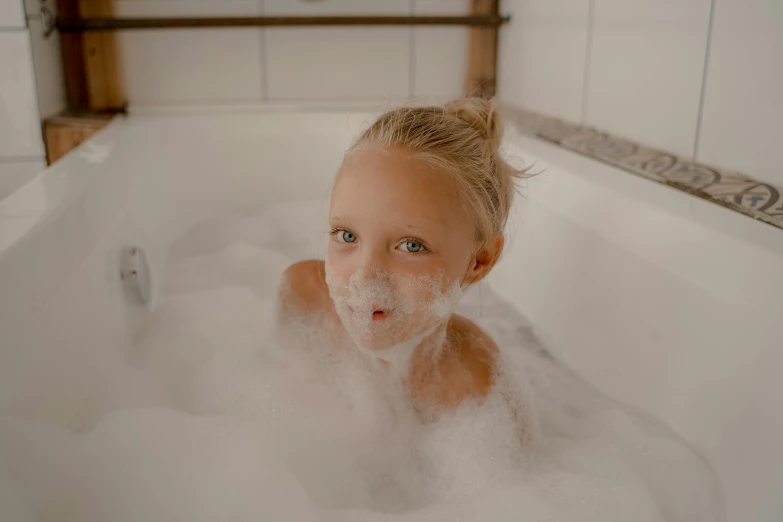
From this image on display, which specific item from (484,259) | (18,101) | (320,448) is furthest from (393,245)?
(18,101)

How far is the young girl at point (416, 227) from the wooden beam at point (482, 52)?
4.66 ft

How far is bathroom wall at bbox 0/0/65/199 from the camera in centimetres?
176

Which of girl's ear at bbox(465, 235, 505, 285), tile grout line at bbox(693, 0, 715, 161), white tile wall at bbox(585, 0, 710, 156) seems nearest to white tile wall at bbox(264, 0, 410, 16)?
white tile wall at bbox(585, 0, 710, 156)

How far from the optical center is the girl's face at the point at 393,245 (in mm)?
791

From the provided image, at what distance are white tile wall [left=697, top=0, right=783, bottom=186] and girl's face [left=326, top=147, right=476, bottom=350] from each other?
56cm

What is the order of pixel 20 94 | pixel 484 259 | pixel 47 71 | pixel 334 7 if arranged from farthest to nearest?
pixel 334 7 → pixel 47 71 → pixel 20 94 → pixel 484 259

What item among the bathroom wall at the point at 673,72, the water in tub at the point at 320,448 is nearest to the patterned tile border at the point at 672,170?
the bathroom wall at the point at 673,72

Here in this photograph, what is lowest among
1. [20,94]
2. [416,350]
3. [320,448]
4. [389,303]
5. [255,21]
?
[320,448]

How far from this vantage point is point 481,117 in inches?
36.7

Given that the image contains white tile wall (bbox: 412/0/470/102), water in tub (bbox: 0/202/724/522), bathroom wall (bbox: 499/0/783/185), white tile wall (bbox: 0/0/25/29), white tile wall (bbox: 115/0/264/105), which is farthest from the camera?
white tile wall (bbox: 412/0/470/102)

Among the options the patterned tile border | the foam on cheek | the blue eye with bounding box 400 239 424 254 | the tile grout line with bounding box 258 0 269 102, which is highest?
the tile grout line with bounding box 258 0 269 102

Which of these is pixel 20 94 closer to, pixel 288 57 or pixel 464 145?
pixel 288 57

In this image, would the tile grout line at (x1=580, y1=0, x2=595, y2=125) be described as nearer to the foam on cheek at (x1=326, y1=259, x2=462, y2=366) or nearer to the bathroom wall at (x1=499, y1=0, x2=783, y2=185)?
the bathroom wall at (x1=499, y1=0, x2=783, y2=185)

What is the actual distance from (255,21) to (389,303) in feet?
5.02
